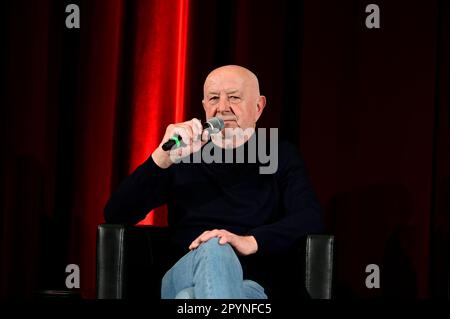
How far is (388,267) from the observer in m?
2.43

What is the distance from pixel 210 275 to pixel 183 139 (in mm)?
381

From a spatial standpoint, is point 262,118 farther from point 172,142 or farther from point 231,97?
point 172,142

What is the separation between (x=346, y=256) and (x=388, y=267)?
0.17m

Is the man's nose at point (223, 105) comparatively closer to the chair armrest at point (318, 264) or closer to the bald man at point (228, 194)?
the bald man at point (228, 194)

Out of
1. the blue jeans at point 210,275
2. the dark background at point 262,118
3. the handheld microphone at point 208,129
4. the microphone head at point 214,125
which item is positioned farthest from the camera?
the dark background at point 262,118

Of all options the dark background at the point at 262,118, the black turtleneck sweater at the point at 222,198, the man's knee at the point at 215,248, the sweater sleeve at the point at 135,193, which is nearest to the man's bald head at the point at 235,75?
the black turtleneck sweater at the point at 222,198

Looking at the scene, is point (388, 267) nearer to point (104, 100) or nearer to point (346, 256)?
→ point (346, 256)

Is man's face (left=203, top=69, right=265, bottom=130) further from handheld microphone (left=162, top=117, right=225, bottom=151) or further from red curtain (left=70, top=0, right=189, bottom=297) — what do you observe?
red curtain (left=70, top=0, right=189, bottom=297)

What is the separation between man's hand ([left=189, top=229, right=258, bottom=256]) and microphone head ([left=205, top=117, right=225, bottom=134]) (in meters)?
0.31

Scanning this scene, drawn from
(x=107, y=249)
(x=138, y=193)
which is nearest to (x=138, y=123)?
(x=138, y=193)

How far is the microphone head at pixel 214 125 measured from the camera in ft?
5.63

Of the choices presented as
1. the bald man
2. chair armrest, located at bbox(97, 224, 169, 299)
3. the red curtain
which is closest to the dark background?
the red curtain

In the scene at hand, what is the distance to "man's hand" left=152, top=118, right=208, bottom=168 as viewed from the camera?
62.9 inches

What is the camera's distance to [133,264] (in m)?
1.66
